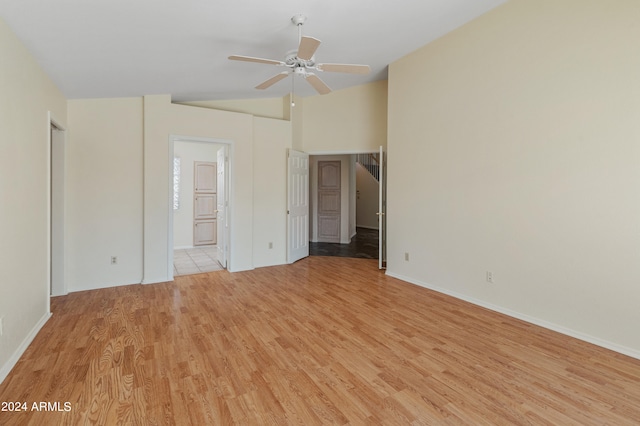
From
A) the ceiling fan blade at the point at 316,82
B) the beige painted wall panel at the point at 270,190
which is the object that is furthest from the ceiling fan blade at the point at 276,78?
the beige painted wall panel at the point at 270,190

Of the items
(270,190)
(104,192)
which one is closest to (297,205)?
(270,190)

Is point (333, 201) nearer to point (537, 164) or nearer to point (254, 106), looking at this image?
point (254, 106)

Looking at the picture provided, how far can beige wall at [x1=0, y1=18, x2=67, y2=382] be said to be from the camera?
2.25 meters

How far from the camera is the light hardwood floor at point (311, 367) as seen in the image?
1.83m

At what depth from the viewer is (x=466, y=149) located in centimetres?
379

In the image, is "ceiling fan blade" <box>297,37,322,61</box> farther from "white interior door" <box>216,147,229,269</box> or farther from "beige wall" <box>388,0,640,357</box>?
"white interior door" <box>216,147,229,269</box>

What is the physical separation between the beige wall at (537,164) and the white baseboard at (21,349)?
14.4 feet

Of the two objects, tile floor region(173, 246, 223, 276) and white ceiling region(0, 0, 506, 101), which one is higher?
white ceiling region(0, 0, 506, 101)

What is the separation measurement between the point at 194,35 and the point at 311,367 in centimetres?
330

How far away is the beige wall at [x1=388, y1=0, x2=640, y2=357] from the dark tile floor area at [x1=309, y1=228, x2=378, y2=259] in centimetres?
239

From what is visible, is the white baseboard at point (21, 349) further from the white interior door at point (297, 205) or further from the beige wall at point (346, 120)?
the beige wall at point (346, 120)

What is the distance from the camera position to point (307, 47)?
2600 millimetres

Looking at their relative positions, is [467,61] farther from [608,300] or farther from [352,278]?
[352,278]

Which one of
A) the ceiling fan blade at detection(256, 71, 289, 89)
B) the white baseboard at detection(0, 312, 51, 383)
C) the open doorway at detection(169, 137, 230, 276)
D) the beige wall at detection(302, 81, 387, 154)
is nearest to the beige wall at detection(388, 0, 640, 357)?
the beige wall at detection(302, 81, 387, 154)
